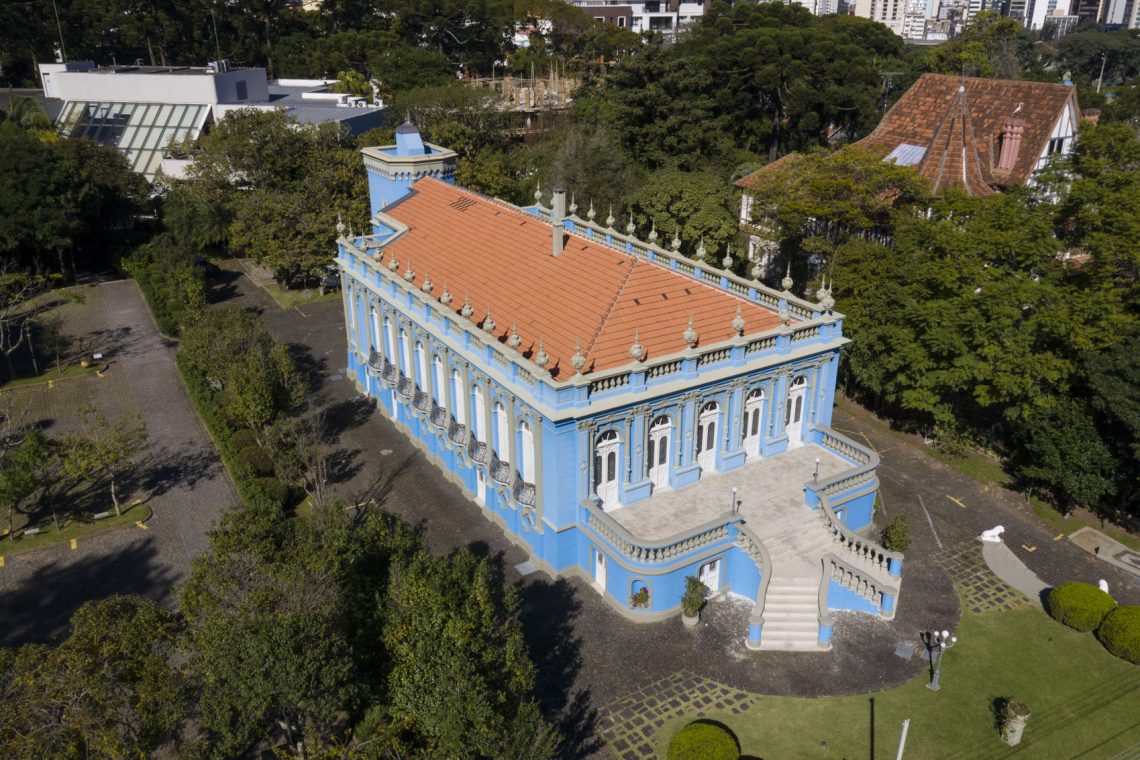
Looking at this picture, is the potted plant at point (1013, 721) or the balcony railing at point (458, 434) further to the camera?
the balcony railing at point (458, 434)

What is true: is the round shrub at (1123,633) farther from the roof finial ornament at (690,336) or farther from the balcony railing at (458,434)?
the balcony railing at (458,434)

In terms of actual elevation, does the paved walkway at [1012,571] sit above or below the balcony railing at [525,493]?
below

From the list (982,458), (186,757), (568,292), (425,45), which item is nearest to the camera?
(186,757)

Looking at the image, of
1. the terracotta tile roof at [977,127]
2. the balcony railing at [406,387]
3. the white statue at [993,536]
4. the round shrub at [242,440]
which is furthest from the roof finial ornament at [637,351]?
the terracotta tile roof at [977,127]

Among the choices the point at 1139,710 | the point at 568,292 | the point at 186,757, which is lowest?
the point at 1139,710

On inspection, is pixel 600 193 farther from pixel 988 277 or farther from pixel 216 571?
pixel 216 571

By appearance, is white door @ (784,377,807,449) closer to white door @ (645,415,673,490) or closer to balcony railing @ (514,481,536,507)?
white door @ (645,415,673,490)

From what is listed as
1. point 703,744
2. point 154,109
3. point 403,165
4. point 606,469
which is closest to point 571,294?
point 606,469

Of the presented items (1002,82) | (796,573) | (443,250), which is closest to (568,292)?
(443,250)

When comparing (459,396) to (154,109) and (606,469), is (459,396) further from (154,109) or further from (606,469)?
(154,109)
